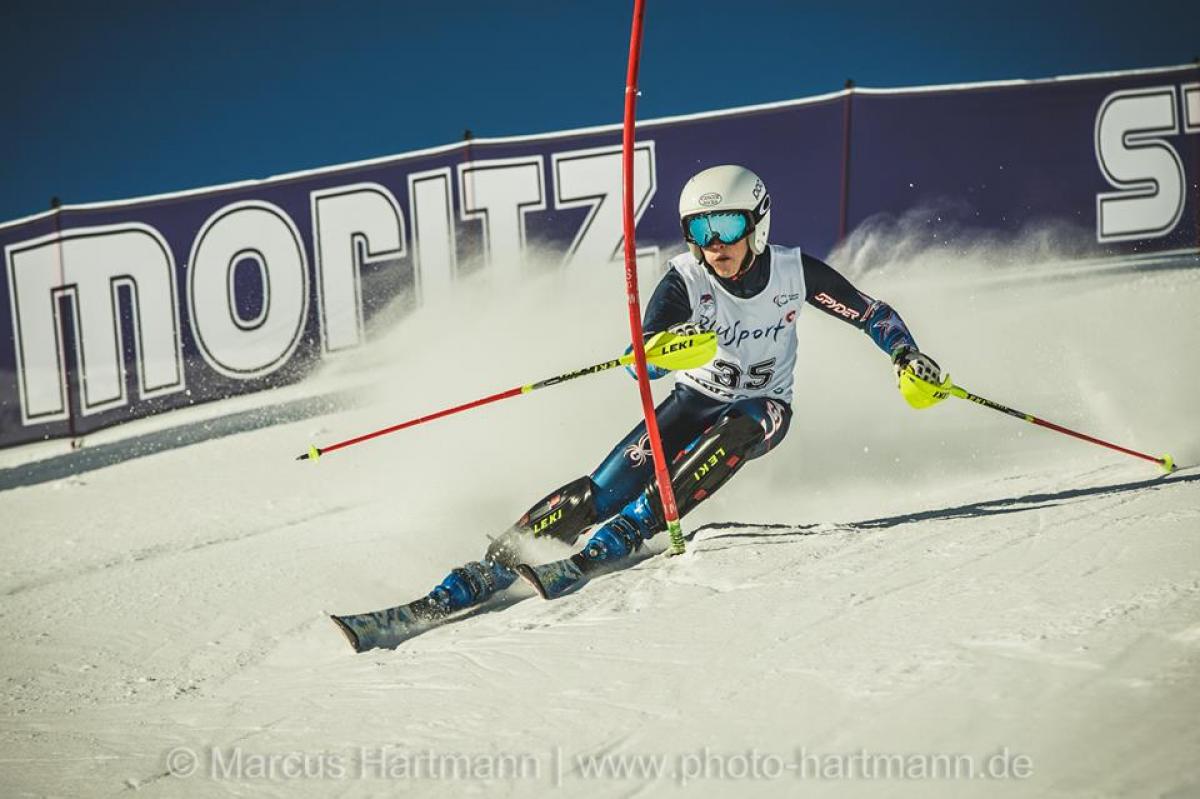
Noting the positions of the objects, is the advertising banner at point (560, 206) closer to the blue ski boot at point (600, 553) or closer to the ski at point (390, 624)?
the blue ski boot at point (600, 553)

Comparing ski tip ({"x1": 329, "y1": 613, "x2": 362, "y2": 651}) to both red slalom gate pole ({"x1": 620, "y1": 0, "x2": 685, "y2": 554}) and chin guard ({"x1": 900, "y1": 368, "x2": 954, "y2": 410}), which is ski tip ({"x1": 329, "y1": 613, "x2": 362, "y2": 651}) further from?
chin guard ({"x1": 900, "y1": 368, "x2": 954, "y2": 410})

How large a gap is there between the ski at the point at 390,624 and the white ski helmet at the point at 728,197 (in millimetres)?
1896

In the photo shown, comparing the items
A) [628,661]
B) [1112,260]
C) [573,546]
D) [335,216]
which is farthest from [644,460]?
[1112,260]

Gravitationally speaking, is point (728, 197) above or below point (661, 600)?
above

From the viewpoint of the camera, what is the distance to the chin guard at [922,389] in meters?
4.18

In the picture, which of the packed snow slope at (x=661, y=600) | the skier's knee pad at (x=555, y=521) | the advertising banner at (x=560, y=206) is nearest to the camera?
the packed snow slope at (x=661, y=600)

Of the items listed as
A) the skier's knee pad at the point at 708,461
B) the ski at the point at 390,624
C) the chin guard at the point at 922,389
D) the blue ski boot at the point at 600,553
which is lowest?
the ski at the point at 390,624

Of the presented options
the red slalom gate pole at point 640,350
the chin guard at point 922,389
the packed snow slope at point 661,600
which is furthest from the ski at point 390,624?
the chin guard at point 922,389

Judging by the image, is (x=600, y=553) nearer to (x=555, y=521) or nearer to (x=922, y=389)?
(x=555, y=521)

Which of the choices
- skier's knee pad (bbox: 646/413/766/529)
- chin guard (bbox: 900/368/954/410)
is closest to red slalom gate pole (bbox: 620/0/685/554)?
skier's knee pad (bbox: 646/413/766/529)

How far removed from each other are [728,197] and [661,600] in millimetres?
1761

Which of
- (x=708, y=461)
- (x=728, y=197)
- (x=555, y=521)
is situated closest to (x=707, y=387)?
(x=708, y=461)

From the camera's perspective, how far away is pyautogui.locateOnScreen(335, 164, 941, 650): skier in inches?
156

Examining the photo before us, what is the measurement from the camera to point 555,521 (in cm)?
412
